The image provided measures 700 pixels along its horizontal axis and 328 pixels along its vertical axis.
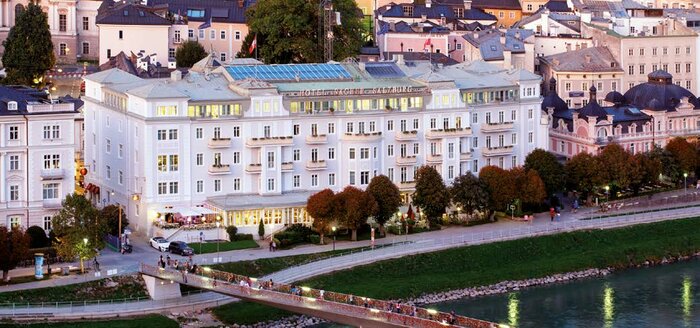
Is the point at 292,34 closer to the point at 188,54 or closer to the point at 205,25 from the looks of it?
the point at 188,54

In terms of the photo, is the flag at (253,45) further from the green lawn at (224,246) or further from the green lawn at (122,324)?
the green lawn at (122,324)

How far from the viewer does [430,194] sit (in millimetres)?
100125

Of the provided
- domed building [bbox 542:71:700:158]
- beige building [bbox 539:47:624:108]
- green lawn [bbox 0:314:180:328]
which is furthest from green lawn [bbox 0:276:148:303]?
beige building [bbox 539:47:624:108]

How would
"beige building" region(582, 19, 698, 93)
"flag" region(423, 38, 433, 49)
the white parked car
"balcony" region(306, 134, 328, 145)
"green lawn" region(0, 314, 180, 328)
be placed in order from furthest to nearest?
"flag" region(423, 38, 433, 49) < "beige building" region(582, 19, 698, 93) < "balcony" region(306, 134, 328, 145) < the white parked car < "green lawn" region(0, 314, 180, 328)

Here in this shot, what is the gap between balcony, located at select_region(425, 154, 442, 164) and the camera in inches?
4087

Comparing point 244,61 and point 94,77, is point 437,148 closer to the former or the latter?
point 244,61

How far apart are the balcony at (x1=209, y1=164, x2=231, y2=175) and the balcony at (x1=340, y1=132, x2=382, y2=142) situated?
6.70m

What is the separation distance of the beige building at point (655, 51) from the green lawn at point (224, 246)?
4158cm

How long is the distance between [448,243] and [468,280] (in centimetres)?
408

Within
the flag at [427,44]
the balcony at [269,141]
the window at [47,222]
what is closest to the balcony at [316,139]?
the balcony at [269,141]

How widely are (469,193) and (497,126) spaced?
7.68 meters

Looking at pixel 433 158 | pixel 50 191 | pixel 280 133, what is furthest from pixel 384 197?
pixel 50 191

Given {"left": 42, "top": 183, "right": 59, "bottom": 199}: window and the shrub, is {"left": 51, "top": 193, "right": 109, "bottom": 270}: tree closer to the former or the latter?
{"left": 42, "top": 183, "right": 59, "bottom": 199}: window

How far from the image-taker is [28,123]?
297 ft
